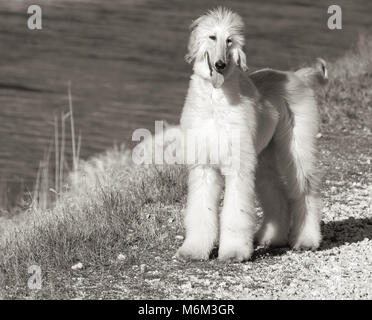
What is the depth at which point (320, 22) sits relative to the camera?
2545cm

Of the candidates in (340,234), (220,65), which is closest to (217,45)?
(220,65)

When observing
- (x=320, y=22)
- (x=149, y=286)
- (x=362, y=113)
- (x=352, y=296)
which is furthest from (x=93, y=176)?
(x=320, y=22)

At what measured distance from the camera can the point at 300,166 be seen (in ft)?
24.9

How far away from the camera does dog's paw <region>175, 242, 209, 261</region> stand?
7.14 meters

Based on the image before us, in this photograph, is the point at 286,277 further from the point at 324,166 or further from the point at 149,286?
the point at 324,166

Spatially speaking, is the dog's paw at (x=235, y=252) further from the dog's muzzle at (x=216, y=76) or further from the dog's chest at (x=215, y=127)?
the dog's muzzle at (x=216, y=76)

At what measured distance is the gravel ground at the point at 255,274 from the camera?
6.56 metres

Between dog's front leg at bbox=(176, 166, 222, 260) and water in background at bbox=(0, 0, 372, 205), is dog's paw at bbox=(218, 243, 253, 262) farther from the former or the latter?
water in background at bbox=(0, 0, 372, 205)

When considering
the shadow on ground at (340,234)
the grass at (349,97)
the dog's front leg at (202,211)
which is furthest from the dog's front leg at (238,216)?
the grass at (349,97)

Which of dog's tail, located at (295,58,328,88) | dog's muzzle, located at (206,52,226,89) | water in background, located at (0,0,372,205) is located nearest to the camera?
dog's muzzle, located at (206,52,226,89)

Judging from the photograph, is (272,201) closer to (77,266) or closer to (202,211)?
(202,211)

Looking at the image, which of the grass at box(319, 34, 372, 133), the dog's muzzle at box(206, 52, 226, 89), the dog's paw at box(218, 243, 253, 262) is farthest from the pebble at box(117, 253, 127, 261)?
the grass at box(319, 34, 372, 133)

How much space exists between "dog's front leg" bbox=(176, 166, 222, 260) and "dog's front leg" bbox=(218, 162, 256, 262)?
106mm

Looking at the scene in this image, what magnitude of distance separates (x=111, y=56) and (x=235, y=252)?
1475cm
